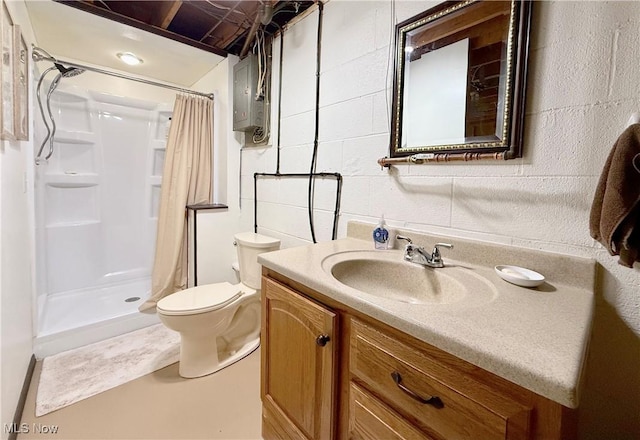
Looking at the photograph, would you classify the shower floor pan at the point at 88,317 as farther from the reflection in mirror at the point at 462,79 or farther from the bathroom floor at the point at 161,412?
the reflection in mirror at the point at 462,79

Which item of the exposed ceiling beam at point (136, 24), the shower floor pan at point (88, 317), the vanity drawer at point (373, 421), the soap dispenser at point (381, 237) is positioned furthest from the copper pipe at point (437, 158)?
the shower floor pan at point (88, 317)

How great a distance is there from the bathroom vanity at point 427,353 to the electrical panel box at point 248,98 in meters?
1.30

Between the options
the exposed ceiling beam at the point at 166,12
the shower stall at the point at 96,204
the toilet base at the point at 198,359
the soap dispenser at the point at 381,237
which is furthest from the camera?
the shower stall at the point at 96,204

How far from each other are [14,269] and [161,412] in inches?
38.3

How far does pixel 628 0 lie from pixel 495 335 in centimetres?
97

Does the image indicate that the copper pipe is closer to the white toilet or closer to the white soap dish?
the white soap dish

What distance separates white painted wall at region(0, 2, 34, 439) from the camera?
3.73ft

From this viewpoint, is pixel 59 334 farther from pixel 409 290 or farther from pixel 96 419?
pixel 409 290

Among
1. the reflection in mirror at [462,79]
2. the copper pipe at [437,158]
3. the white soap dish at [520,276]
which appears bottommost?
the white soap dish at [520,276]

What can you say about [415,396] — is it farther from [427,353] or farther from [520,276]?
[520,276]

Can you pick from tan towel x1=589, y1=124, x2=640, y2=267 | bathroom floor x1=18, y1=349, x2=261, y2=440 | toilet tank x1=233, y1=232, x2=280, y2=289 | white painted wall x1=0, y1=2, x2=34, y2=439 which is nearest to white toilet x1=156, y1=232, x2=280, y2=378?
toilet tank x1=233, y1=232, x2=280, y2=289

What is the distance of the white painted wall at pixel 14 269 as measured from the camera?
44.8 inches

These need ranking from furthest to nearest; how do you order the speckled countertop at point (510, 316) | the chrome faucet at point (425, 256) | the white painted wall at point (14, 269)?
the white painted wall at point (14, 269)
the chrome faucet at point (425, 256)
the speckled countertop at point (510, 316)

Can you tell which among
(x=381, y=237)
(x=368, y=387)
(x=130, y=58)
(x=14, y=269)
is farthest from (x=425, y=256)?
(x=130, y=58)
